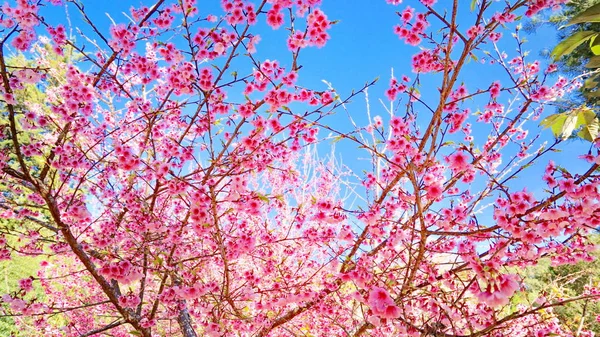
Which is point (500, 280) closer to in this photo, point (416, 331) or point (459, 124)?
point (416, 331)

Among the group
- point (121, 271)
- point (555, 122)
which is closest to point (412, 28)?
point (555, 122)

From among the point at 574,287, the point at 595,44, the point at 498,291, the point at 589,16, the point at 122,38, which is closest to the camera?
the point at 589,16

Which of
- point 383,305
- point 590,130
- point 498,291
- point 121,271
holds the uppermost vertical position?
point 121,271

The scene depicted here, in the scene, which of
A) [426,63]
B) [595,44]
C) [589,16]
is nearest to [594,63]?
[595,44]

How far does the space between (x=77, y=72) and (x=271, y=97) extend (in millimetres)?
1590

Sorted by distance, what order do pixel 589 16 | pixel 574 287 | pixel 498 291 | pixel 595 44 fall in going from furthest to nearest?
pixel 574 287 → pixel 498 291 → pixel 595 44 → pixel 589 16

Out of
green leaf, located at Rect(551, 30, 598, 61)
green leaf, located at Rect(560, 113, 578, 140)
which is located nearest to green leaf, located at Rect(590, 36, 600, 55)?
green leaf, located at Rect(551, 30, 598, 61)

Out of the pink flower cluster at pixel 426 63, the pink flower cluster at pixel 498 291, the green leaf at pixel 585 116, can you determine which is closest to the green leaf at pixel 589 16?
the green leaf at pixel 585 116

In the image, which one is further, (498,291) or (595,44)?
(498,291)

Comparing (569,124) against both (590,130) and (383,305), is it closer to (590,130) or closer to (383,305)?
(590,130)

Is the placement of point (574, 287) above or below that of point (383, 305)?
above

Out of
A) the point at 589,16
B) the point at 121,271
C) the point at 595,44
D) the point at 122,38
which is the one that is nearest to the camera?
the point at 589,16

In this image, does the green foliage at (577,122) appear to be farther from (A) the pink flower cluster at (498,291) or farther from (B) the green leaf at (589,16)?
(A) the pink flower cluster at (498,291)

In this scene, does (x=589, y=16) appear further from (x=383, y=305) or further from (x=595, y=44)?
(x=383, y=305)
